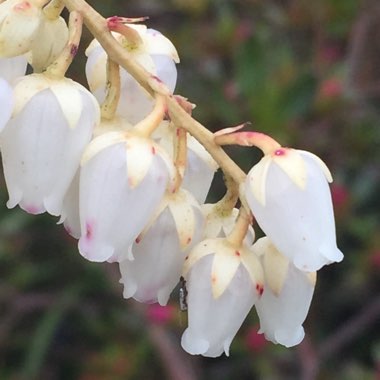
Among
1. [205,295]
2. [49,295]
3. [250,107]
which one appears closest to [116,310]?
[49,295]

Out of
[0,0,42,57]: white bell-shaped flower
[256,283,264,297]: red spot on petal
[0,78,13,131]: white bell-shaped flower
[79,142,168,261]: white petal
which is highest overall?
[0,0,42,57]: white bell-shaped flower

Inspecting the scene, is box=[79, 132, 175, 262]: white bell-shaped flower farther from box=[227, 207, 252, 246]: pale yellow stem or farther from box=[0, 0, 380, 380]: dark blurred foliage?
box=[0, 0, 380, 380]: dark blurred foliage

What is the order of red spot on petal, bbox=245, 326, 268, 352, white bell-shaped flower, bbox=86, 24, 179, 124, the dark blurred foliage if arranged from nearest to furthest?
white bell-shaped flower, bbox=86, 24, 179, 124
red spot on petal, bbox=245, 326, 268, 352
the dark blurred foliage

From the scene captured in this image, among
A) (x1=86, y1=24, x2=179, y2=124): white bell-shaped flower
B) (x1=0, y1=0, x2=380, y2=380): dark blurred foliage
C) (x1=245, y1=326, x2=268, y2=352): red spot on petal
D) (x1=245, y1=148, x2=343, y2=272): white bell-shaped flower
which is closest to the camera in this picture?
(x1=245, y1=148, x2=343, y2=272): white bell-shaped flower

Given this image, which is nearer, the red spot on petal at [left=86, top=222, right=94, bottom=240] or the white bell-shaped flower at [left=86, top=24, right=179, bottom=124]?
the red spot on petal at [left=86, top=222, right=94, bottom=240]

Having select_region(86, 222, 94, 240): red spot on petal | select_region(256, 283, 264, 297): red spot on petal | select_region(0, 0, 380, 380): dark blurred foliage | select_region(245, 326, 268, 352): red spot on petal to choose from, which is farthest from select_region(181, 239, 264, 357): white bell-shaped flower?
select_region(245, 326, 268, 352): red spot on petal

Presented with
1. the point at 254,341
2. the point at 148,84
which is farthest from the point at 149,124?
the point at 254,341

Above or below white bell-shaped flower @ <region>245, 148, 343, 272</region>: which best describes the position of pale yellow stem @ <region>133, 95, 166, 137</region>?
above
